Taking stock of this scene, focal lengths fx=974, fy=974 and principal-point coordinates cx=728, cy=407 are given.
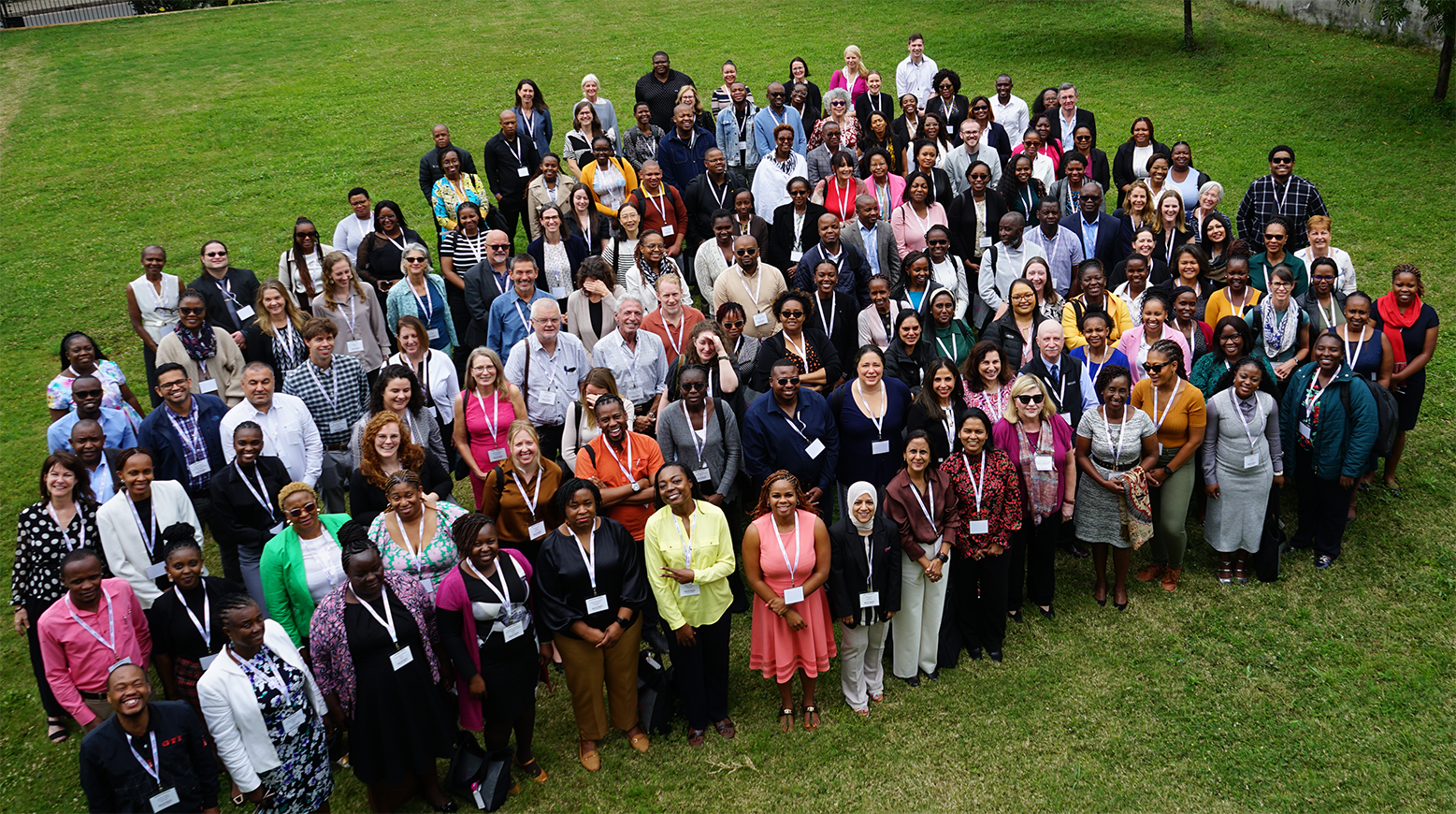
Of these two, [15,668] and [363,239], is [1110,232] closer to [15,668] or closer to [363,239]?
[363,239]

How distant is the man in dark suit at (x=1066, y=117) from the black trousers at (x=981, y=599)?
7.38 meters

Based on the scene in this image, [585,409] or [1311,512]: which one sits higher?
[585,409]

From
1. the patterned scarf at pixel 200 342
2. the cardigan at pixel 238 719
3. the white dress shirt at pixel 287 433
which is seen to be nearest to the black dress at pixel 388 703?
the cardigan at pixel 238 719

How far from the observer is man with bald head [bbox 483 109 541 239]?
1279cm

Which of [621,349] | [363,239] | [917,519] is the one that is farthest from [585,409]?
[363,239]

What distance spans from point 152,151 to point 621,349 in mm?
16169

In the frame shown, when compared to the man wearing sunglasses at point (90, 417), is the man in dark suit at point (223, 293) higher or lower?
higher

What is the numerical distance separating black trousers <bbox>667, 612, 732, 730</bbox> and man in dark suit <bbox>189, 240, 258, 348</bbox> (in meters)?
5.83

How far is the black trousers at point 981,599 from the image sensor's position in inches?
302

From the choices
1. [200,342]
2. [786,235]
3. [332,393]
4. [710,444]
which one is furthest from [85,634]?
[786,235]

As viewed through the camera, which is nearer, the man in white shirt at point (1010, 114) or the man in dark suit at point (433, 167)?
the man in dark suit at point (433, 167)

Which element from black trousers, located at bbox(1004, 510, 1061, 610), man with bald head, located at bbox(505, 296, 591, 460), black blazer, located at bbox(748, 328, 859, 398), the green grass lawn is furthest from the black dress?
black trousers, located at bbox(1004, 510, 1061, 610)

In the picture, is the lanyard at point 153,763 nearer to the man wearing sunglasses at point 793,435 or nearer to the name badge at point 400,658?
the name badge at point 400,658

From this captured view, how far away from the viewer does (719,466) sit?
7953 millimetres
